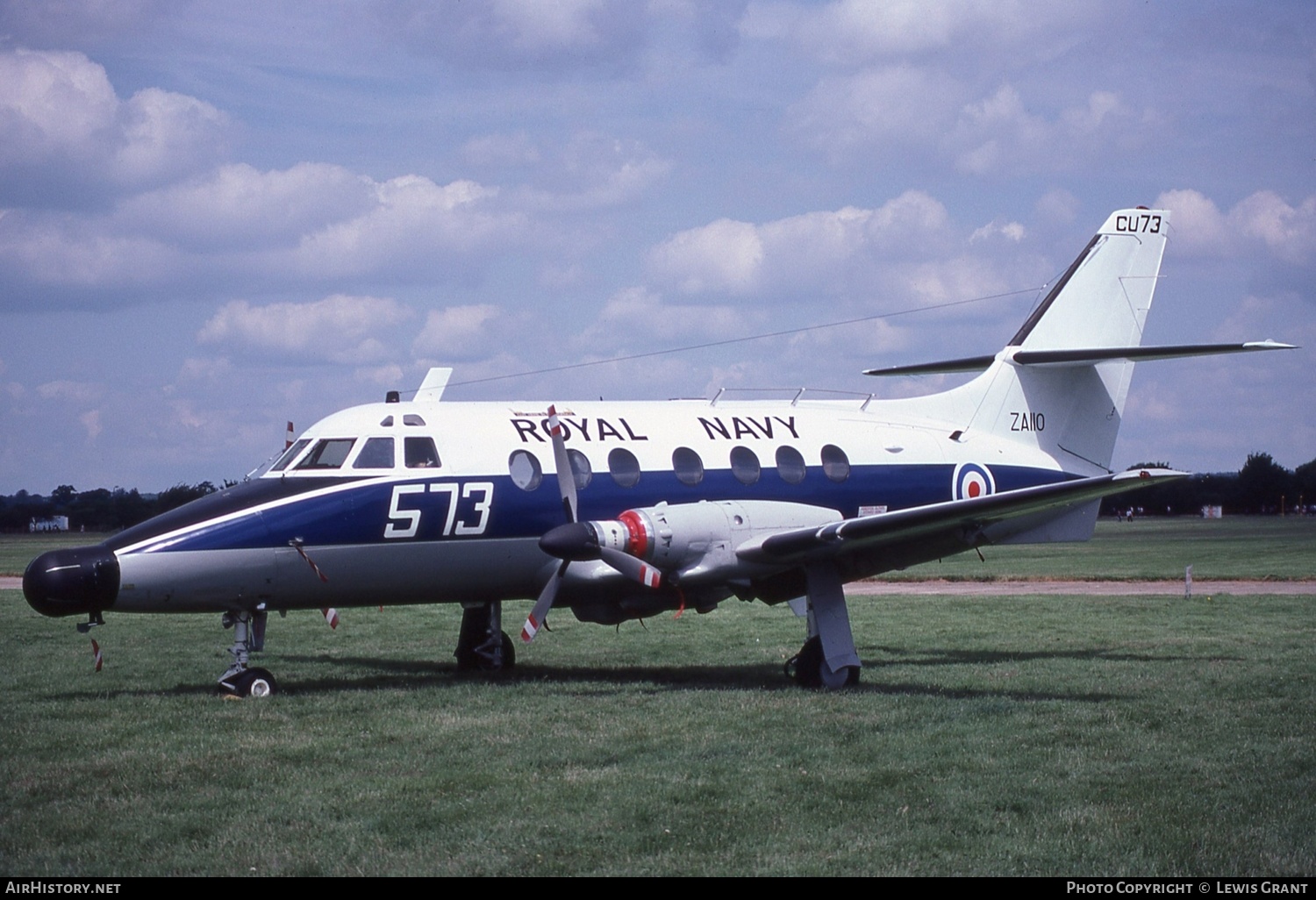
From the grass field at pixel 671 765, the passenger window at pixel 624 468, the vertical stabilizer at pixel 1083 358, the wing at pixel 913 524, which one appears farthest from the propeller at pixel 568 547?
the vertical stabilizer at pixel 1083 358

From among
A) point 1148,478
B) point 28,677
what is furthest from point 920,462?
point 28,677

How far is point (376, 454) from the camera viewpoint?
1551 centimetres

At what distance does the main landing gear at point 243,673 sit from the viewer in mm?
14742

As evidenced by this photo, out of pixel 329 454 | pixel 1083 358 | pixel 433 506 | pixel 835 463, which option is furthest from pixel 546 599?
pixel 1083 358

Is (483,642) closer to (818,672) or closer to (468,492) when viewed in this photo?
(468,492)

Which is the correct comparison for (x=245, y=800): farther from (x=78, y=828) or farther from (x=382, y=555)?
(x=382, y=555)

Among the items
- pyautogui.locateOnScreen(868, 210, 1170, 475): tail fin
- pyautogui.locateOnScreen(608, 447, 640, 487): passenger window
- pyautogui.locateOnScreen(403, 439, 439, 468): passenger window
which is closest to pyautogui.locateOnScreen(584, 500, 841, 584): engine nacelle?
pyautogui.locateOnScreen(608, 447, 640, 487): passenger window

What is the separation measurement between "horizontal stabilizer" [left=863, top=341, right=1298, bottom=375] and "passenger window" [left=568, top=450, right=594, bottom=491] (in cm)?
709

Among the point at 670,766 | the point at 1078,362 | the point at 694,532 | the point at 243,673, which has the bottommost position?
the point at 670,766

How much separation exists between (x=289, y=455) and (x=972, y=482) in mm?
9490

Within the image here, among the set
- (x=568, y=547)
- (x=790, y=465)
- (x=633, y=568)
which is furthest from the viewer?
(x=790, y=465)

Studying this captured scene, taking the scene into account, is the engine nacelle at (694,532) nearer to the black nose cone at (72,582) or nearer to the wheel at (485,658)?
the wheel at (485,658)

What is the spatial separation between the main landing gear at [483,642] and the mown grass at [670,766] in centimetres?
57
